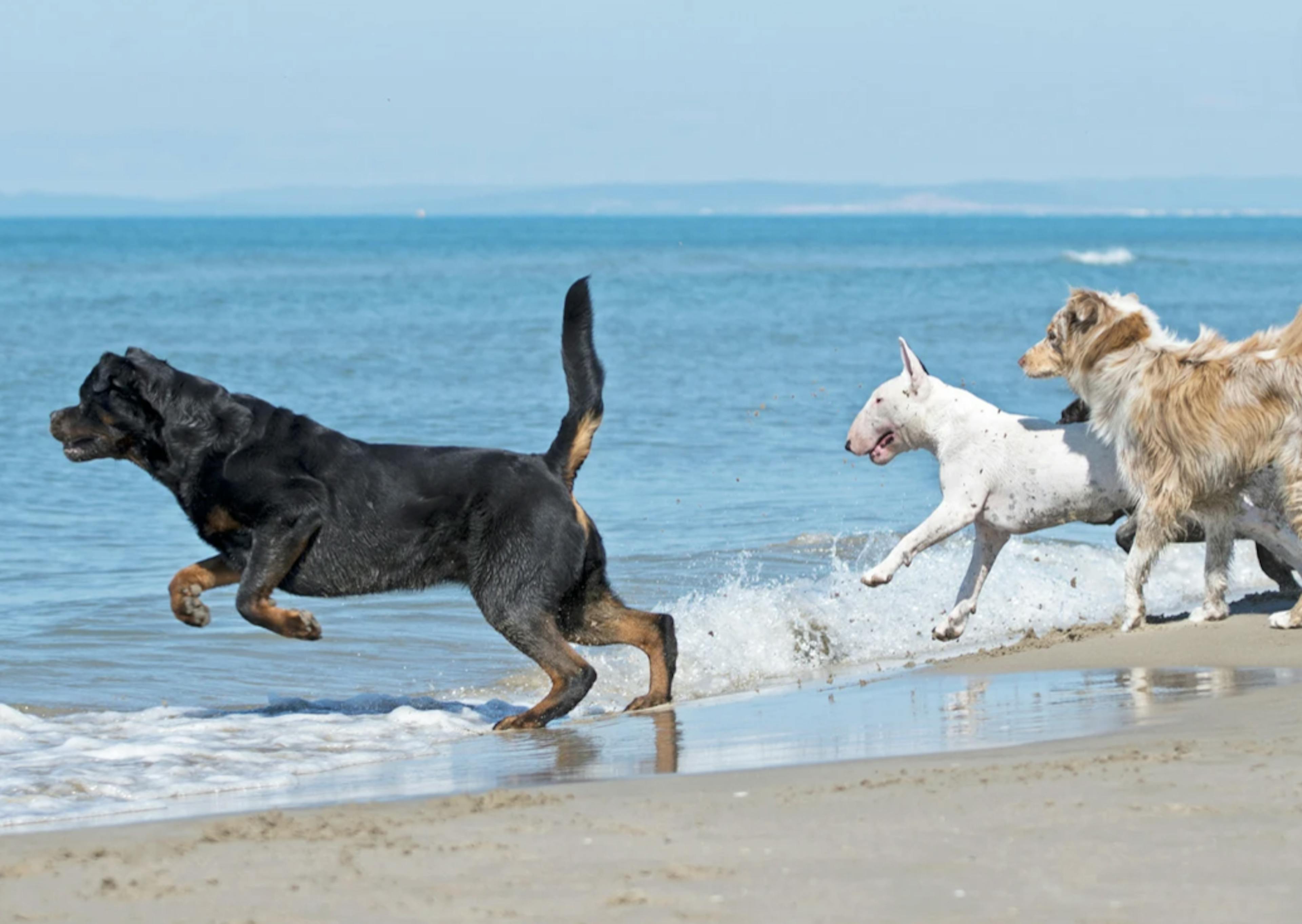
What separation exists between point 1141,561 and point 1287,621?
71 centimetres

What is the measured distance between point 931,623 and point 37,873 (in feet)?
21.2

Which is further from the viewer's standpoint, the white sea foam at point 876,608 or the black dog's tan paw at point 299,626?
the white sea foam at point 876,608

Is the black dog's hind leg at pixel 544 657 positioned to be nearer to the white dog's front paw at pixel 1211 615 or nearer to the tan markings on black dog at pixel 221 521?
the tan markings on black dog at pixel 221 521

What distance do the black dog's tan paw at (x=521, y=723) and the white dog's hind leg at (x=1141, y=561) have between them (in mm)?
2832

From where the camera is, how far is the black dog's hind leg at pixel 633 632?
7270mm

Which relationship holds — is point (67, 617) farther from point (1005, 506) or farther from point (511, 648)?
point (1005, 506)

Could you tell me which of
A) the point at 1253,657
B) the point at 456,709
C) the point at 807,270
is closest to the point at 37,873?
the point at 456,709

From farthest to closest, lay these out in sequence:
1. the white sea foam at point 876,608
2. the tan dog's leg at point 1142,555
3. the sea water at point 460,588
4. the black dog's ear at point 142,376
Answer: the white sea foam at point 876,608 < the tan dog's leg at point 1142,555 < the sea water at point 460,588 < the black dog's ear at point 142,376

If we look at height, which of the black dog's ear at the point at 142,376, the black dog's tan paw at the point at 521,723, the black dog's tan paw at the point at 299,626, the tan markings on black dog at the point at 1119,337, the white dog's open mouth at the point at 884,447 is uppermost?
the tan markings on black dog at the point at 1119,337

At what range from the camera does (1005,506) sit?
8516 millimetres

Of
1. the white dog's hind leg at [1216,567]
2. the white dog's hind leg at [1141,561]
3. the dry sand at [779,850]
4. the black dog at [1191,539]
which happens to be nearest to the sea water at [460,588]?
the black dog at [1191,539]

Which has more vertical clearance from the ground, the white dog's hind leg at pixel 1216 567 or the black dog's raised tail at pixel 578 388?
the black dog's raised tail at pixel 578 388

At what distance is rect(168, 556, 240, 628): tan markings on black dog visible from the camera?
6863 mm

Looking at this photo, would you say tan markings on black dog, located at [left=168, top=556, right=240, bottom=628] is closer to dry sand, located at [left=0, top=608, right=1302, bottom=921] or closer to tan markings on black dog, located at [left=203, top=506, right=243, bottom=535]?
tan markings on black dog, located at [left=203, top=506, right=243, bottom=535]
